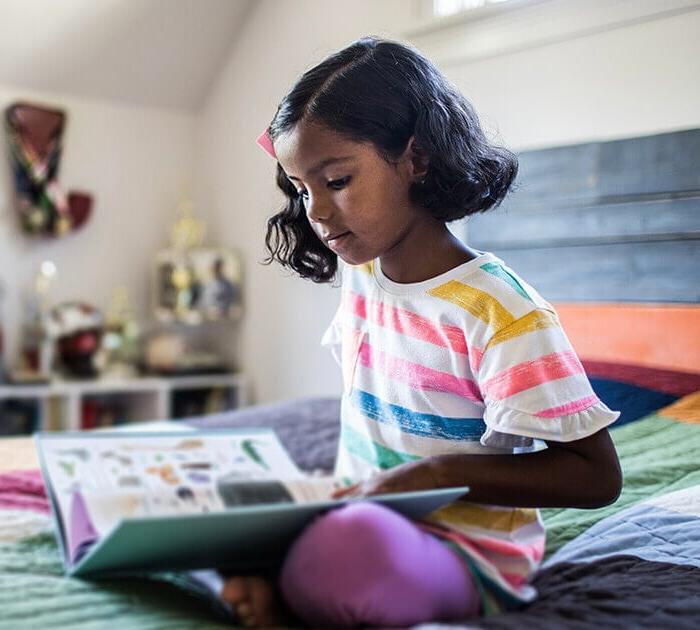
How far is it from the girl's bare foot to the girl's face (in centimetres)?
37

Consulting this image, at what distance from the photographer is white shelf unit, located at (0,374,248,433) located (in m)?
2.95

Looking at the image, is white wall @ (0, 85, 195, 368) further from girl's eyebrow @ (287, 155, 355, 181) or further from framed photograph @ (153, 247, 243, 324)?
girl's eyebrow @ (287, 155, 355, 181)

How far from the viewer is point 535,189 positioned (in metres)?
2.00

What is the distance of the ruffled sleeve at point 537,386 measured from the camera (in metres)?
0.87

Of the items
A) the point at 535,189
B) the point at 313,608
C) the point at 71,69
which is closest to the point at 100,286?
the point at 71,69

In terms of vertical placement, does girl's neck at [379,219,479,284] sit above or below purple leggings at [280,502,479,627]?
above

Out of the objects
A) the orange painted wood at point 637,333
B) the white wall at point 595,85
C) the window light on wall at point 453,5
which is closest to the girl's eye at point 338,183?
the white wall at point 595,85

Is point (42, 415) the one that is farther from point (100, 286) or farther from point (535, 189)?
point (535, 189)

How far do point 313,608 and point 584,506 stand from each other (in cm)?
30

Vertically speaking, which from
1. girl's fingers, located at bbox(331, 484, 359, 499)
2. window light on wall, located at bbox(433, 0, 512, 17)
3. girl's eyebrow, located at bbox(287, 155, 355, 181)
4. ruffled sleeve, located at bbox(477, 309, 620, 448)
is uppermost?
window light on wall, located at bbox(433, 0, 512, 17)

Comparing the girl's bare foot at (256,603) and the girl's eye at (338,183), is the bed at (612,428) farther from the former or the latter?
the girl's eye at (338,183)

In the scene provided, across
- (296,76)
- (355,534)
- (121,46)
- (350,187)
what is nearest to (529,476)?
(355,534)

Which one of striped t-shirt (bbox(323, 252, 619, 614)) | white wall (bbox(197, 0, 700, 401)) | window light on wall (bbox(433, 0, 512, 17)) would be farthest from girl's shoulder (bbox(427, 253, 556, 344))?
window light on wall (bbox(433, 0, 512, 17))

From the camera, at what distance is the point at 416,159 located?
1.02m
